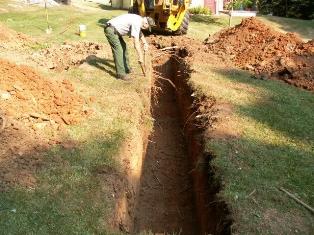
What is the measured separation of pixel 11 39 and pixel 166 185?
8264 millimetres

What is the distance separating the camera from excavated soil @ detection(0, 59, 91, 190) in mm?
6730

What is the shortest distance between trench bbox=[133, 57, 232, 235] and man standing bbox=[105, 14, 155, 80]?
6.17 ft

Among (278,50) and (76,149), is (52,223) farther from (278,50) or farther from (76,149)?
(278,50)

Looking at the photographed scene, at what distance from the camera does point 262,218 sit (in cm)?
614

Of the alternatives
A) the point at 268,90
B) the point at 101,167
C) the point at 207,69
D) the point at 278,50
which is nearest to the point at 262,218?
the point at 101,167

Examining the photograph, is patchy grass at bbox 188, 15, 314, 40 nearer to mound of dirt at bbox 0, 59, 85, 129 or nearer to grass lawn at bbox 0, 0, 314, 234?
grass lawn at bbox 0, 0, 314, 234

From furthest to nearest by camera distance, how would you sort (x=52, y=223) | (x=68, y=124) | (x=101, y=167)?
(x=68, y=124)
(x=101, y=167)
(x=52, y=223)

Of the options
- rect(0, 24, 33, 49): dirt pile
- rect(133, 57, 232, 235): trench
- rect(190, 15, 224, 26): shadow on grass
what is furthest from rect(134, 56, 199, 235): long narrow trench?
rect(190, 15, 224, 26): shadow on grass

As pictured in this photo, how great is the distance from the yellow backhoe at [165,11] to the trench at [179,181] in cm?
467

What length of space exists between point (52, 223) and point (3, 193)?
945 millimetres

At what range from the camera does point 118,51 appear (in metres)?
11.0

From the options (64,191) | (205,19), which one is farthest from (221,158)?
(205,19)

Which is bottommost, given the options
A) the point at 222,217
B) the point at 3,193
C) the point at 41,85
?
the point at 222,217

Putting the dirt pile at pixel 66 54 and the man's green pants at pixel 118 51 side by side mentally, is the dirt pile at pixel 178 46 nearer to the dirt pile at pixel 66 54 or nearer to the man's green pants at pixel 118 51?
the dirt pile at pixel 66 54
